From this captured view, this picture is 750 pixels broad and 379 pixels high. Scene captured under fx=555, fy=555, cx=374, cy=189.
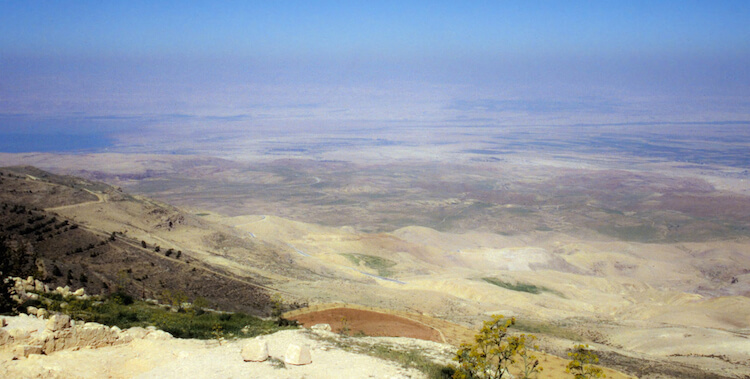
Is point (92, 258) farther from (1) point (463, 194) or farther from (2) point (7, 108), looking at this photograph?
(2) point (7, 108)

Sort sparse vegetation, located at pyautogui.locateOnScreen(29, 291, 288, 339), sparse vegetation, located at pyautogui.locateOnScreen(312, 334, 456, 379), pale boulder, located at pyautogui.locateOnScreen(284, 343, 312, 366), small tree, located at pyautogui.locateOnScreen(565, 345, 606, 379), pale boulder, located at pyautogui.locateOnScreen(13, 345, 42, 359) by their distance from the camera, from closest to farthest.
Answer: pale boulder, located at pyautogui.locateOnScreen(13, 345, 42, 359), small tree, located at pyautogui.locateOnScreen(565, 345, 606, 379), pale boulder, located at pyautogui.locateOnScreen(284, 343, 312, 366), sparse vegetation, located at pyautogui.locateOnScreen(312, 334, 456, 379), sparse vegetation, located at pyautogui.locateOnScreen(29, 291, 288, 339)

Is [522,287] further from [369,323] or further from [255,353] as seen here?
[255,353]

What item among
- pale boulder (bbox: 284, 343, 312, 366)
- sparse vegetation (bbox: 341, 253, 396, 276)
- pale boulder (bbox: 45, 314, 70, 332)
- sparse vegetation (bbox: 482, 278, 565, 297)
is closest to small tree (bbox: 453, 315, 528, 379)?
pale boulder (bbox: 284, 343, 312, 366)

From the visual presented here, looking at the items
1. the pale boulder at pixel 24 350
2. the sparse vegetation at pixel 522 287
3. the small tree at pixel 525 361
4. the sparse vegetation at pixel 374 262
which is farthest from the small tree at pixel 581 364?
the sparse vegetation at pixel 374 262

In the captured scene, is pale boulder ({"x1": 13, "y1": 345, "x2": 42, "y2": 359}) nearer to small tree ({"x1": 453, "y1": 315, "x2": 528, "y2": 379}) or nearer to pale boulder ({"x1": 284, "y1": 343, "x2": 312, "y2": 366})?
pale boulder ({"x1": 284, "y1": 343, "x2": 312, "y2": 366})

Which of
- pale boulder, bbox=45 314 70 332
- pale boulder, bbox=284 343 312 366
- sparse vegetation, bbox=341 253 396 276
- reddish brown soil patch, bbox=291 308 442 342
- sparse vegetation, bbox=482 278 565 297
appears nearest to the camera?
pale boulder, bbox=45 314 70 332

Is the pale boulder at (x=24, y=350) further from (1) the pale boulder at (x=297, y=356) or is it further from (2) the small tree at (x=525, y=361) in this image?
(2) the small tree at (x=525, y=361)

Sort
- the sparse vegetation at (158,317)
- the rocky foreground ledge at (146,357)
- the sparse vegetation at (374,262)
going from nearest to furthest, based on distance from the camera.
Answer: the rocky foreground ledge at (146,357)
the sparse vegetation at (158,317)
the sparse vegetation at (374,262)
